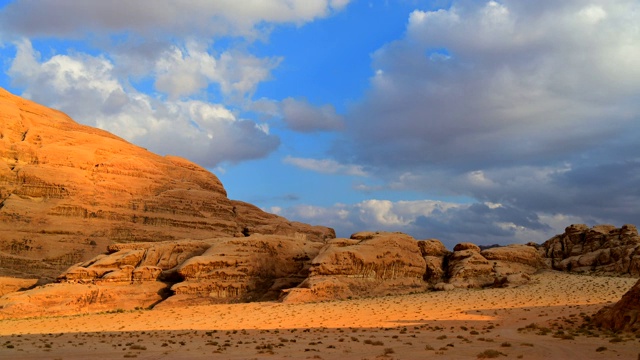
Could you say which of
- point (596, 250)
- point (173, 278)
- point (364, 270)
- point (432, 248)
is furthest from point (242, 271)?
point (596, 250)

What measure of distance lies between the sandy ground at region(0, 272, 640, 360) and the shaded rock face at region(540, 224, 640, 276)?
6.54m

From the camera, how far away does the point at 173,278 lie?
43562 mm

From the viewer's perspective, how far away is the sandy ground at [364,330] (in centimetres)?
1861

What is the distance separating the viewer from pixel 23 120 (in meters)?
74.9

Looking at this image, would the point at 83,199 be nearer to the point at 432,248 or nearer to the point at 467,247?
the point at 432,248

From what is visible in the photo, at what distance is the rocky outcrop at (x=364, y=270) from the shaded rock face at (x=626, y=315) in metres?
21.3

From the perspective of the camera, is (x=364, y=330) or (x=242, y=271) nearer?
(x=364, y=330)

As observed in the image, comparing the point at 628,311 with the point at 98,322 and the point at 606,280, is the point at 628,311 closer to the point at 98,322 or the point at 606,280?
the point at 606,280

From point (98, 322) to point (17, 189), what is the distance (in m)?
37.4

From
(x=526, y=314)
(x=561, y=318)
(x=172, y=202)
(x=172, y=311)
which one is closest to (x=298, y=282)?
(x=172, y=311)

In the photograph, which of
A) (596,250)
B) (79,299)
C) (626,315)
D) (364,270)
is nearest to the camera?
(626,315)

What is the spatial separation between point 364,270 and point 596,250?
28.4 metres

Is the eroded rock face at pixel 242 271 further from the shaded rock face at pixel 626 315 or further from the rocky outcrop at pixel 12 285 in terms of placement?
the shaded rock face at pixel 626 315

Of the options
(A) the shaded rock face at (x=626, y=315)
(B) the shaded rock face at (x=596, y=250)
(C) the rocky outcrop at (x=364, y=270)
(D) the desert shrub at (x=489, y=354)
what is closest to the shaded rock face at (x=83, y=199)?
(C) the rocky outcrop at (x=364, y=270)
